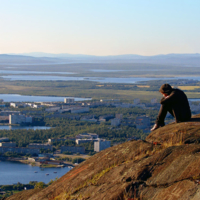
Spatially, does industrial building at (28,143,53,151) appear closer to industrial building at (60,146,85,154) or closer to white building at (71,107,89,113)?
industrial building at (60,146,85,154)

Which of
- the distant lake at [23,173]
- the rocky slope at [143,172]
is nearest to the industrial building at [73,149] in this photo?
the distant lake at [23,173]

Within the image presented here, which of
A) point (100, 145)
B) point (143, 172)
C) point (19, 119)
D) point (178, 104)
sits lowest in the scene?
point (19, 119)

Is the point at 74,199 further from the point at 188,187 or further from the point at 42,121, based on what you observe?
the point at 42,121

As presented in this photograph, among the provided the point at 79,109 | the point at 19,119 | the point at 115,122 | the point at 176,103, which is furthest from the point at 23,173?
the point at 79,109

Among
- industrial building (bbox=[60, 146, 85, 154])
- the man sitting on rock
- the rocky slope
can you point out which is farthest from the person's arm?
industrial building (bbox=[60, 146, 85, 154])

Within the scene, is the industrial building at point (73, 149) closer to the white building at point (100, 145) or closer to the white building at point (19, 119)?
the white building at point (100, 145)

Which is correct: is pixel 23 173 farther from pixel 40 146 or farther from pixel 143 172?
pixel 143 172

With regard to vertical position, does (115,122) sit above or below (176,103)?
below

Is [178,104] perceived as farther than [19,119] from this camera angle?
No
